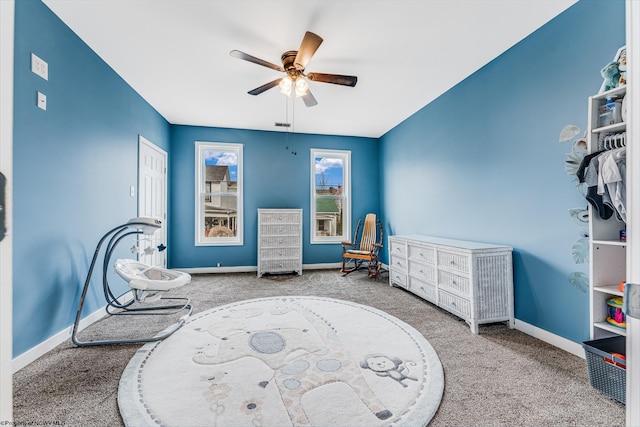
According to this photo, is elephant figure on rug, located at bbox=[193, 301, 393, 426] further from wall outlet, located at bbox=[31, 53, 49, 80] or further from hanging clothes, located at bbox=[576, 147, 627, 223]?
wall outlet, located at bbox=[31, 53, 49, 80]

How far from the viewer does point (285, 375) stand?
1867 mm

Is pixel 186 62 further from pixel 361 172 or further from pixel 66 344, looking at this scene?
pixel 361 172

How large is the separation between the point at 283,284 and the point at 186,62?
10.2 ft

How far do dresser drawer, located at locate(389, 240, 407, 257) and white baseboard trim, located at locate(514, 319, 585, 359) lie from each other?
4.76 feet

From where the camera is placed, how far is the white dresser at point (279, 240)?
16.0 ft

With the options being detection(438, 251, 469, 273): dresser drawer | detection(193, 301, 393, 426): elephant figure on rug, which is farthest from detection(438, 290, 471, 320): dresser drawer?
detection(193, 301, 393, 426): elephant figure on rug

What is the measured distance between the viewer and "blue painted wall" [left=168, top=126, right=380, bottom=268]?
16.5 feet

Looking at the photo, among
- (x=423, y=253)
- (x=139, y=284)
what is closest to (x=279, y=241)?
(x=423, y=253)

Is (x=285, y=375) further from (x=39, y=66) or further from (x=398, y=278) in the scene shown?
(x=39, y=66)

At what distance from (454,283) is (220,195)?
4.15m

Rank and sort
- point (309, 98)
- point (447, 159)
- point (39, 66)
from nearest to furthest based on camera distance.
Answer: point (39, 66), point (309, 98), point (447, 159)

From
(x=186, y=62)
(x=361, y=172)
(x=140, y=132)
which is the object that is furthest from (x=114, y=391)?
(x=361, y=172)

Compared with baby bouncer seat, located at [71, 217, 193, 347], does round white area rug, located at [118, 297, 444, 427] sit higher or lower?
lower
